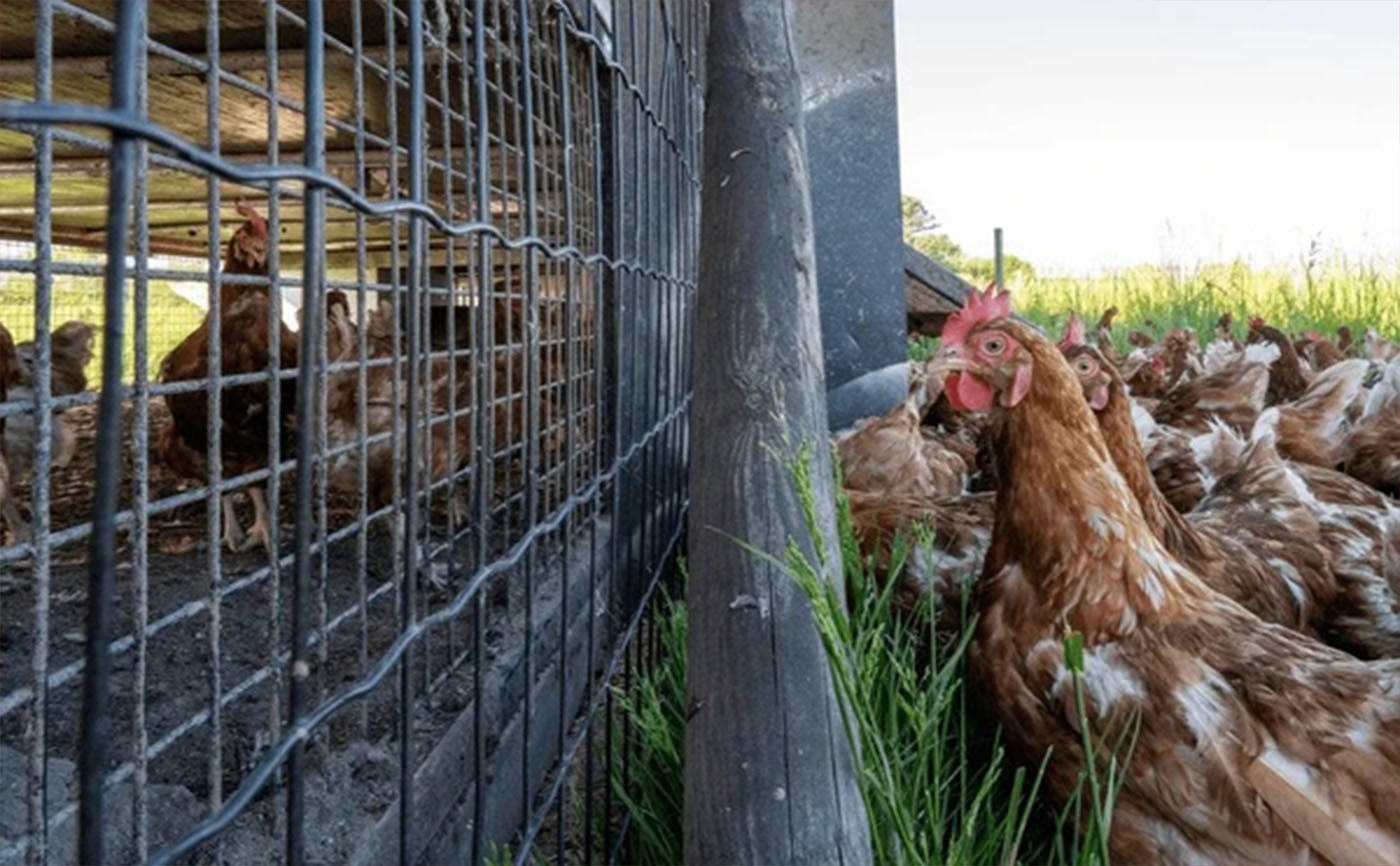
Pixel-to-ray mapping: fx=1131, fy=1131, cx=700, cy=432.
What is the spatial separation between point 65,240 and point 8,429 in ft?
18.2

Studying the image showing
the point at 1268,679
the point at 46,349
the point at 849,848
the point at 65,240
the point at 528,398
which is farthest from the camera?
the point at 65,240

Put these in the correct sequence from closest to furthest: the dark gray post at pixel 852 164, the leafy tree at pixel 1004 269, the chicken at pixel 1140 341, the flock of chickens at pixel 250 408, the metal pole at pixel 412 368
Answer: the metal pole at pixel 412 368 → the flock of chickens at pixel 250 408 → the dark gray post at pixel 852 164 → the chicken at pixel 1140 341 → the leafy tree at pixel 1004 269

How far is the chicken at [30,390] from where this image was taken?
12.3ft

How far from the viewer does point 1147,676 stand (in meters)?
1.82

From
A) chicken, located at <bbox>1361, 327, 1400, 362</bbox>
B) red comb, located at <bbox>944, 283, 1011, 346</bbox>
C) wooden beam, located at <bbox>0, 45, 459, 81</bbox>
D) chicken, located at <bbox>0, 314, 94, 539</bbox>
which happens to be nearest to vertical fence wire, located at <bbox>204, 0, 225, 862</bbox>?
red comb, located at <bbox>944, 283, 1011, 346</bbox>

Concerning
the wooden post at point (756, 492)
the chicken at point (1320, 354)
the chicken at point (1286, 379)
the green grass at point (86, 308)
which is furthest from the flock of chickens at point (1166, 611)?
the green grass at point (86, 308)

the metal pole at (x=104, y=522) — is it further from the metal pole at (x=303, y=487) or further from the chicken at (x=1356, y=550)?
the chicken at (x=1356, y=550)

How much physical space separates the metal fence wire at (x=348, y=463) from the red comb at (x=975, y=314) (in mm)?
660

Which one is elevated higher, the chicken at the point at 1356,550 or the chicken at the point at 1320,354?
the chicken at the point at 1320,354

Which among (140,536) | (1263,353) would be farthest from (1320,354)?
(140,536)

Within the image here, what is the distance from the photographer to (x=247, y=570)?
11.4ft

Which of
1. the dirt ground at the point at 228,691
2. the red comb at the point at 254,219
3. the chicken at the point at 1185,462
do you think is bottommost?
the dirt ground at the point at 228,691

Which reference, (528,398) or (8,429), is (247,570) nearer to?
(8,429)

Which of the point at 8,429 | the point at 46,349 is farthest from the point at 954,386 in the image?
the point at 8,429
